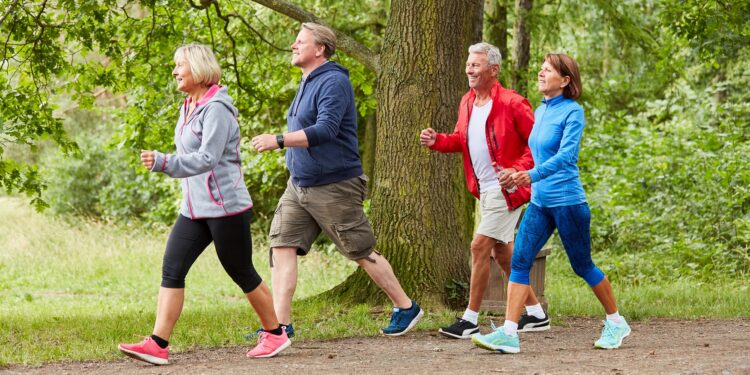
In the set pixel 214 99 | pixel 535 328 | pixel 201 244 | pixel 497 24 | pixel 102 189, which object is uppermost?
pixel 497 24

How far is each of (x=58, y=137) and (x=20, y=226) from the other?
41.8 ft

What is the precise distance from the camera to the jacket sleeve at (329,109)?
6070mm

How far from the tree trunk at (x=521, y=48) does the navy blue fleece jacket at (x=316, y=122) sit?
8.56m

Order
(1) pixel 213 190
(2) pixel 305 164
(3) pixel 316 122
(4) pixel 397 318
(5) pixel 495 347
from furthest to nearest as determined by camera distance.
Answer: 1. (4) pixel 397 318
2. (2) pixel 305 164
3. (3) pixel 316 122
4. (5) pixel 495 347
5. (1) pixel 213 190

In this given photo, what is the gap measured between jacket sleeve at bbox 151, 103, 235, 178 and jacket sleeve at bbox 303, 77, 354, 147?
0.58 meters

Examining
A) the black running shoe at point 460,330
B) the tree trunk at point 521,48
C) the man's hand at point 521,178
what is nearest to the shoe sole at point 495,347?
the black running shoe at point 460,330

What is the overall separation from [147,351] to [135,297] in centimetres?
797

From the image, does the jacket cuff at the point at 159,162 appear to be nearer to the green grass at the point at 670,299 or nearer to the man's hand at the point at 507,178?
the man's hand at the point at 507,178

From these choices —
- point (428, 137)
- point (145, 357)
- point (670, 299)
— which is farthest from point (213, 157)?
point (670, 299)

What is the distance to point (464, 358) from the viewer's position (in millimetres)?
5934

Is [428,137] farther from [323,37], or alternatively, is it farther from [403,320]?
[403,320]

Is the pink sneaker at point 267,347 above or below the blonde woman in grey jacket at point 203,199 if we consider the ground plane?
below

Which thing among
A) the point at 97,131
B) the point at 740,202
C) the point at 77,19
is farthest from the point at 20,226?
the point at 740,202

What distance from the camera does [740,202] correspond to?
12656mm
